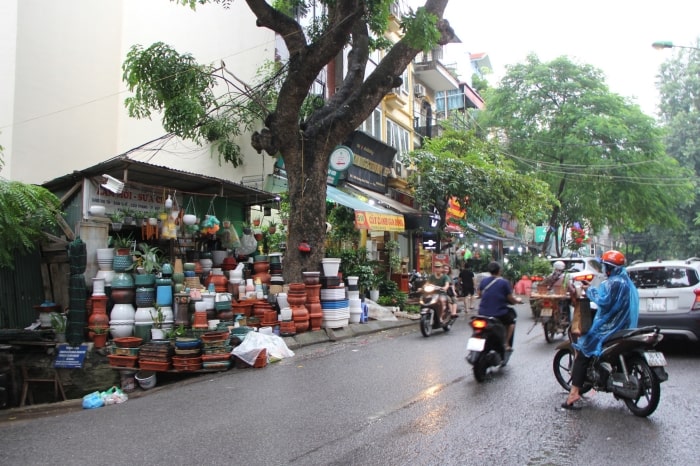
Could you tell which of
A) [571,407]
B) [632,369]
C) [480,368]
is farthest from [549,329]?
[632,369]

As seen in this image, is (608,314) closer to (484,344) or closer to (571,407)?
(571,407)

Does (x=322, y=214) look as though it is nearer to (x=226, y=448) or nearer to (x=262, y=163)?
(x=262, y=163)

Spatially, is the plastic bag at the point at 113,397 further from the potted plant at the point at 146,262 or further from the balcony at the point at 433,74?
the balcony at the point at 433,74

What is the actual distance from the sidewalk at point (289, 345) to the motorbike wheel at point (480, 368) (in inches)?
151

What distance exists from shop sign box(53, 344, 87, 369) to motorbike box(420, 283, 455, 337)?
6.49m

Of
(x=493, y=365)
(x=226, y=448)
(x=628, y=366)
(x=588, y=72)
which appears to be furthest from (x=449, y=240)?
(x=226, y=448)

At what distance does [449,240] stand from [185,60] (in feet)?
44.4

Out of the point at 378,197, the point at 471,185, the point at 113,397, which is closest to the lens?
the point at 113,397

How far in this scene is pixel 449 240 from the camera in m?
22.0

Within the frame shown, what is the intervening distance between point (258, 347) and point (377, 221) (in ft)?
22.1

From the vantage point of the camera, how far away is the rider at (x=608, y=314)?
5.21 meters

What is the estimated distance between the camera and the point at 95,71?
16781 millimetres

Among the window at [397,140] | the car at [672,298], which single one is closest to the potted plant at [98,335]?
the car at [672,298]

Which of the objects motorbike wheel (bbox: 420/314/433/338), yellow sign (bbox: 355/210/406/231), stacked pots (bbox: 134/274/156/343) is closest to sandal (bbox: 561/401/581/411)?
motorbike wheel (bbox: 420/314/433/338)
